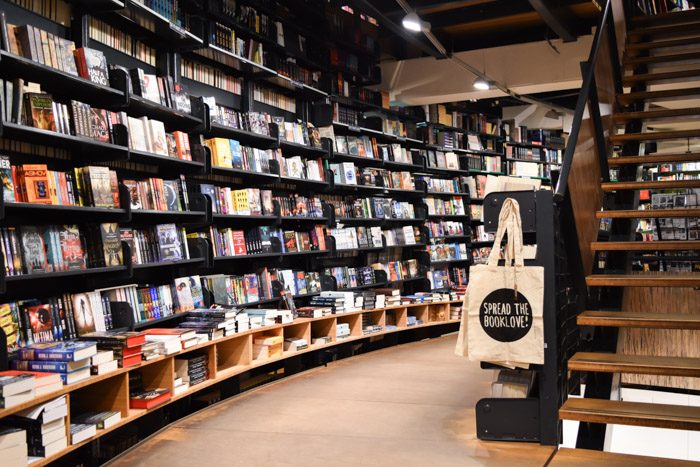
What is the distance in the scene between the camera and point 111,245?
4105mm

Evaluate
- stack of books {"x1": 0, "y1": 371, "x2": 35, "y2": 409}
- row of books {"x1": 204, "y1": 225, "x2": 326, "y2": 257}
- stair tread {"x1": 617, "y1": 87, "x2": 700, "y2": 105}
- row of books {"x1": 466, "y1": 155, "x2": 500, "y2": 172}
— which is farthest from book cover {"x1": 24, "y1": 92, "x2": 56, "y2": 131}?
row of books {"x1": 466, "y1": 155, "x2": 500, "y2": 172}

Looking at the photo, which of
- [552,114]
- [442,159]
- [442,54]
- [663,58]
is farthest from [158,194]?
[552,114]

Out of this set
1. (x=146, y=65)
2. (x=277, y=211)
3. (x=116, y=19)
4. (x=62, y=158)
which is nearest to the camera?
(x=62, y=158)

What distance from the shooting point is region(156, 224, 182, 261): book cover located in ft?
15.3

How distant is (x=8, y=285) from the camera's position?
3.73 meters

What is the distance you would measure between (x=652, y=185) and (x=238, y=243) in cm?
311

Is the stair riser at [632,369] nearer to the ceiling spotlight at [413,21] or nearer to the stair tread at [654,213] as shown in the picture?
the stair tread at [654,213]

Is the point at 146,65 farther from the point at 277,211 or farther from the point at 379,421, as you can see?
the point at 379,421

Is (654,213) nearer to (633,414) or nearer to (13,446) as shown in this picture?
(633,414)

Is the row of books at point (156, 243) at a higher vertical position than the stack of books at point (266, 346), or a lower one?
higher

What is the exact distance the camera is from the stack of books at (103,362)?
139 inches

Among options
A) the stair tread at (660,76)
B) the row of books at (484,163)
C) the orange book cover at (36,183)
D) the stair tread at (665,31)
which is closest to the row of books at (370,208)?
the row of books at (484,163)

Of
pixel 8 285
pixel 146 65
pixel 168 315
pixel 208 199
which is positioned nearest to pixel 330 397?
pixel 168 315

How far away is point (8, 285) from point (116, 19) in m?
1.89
